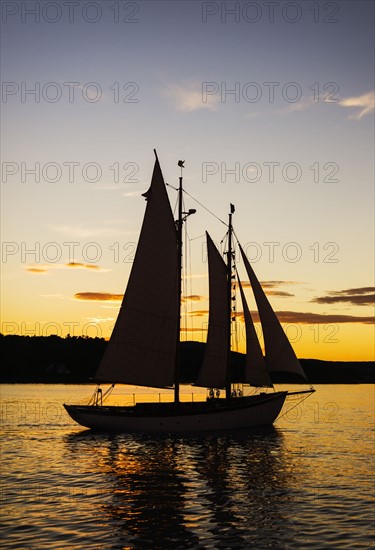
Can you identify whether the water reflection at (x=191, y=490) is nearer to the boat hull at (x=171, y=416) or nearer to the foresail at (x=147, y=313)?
the boat hull at (x=171, y=416)

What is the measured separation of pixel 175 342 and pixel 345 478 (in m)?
19.4

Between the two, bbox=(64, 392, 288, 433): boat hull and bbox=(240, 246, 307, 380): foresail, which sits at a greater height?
bbox=(240, 246, 307, 380): foresail

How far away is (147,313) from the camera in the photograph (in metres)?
50.5

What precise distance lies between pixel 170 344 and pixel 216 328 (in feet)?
22.2

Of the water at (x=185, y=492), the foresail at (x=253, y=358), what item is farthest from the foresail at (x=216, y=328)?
the water at (x=185, y=492)

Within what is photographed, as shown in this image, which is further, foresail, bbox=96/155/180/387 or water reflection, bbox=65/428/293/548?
foresail, bbox=96/155/180/387

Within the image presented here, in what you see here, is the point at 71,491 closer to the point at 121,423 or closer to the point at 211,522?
the point at 211,522

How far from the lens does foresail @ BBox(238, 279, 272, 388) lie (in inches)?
2250

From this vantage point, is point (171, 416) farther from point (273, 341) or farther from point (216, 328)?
point (273, 341)

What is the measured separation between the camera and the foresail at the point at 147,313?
1955 inches

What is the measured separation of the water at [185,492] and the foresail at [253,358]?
4.88m

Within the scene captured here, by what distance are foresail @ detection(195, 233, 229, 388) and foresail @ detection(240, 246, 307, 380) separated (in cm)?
314

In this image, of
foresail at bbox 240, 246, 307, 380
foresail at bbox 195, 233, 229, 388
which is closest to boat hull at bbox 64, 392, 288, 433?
foresail at bbox 195, 233, 229, 388

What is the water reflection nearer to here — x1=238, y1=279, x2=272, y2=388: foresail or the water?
the water
